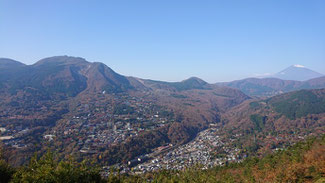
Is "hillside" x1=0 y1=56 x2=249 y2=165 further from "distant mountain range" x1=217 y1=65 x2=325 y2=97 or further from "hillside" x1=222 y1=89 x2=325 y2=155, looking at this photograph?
"distant mountain range" x1=217 y1=65 x2=325 y2=97

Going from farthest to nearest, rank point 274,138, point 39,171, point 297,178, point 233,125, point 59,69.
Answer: point 59,69 < point 233,125 < point 274,138 < point 297,178 < point 39,171

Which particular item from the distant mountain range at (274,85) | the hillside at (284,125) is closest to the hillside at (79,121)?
the hillside at (284,125)

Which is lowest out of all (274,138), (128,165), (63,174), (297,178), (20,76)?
(128,165)

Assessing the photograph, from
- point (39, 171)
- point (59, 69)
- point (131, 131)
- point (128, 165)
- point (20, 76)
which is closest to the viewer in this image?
point (39, 171)

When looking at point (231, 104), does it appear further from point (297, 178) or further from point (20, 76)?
point (20, 76)

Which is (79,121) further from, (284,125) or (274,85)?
(274,85)

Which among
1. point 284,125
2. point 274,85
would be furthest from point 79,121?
point 274,85

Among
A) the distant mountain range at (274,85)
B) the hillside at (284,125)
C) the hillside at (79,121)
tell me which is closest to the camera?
the hillside at (79,121)

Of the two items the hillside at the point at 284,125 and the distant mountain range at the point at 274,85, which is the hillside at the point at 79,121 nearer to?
the hillside at the point at 284,125

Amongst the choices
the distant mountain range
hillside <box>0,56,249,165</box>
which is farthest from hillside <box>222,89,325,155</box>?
the distant mountain range

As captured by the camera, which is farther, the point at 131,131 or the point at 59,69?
the point at 59,69

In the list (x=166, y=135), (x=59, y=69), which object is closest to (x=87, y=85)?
(x=59, y=69)
